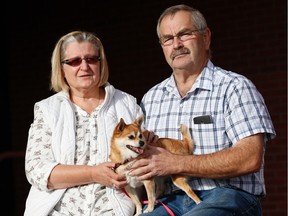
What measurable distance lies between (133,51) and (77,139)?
12.1ft

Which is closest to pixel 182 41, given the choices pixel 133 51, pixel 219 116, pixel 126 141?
pixel 219 116

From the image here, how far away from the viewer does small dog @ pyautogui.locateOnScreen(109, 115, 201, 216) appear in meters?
3.84

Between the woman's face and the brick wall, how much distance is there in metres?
3.00

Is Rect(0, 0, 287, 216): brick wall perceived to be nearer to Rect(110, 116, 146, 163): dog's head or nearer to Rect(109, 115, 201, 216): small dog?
Rect(109, 115, 201, 216): small dog

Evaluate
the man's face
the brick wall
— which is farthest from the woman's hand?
the brick wall

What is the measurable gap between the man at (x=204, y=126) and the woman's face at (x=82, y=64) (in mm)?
381

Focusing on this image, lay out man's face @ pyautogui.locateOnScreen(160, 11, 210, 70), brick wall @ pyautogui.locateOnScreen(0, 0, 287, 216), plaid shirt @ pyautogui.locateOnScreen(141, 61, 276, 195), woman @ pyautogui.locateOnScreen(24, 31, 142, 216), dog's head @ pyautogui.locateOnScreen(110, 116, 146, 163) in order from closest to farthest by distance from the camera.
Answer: dog's head @ pyautogui.locateOnScreen(110, 116, 146, 163)
plaid shirt @ pyautogui.locateOnScreen(141, 61, 276, 195)
woman @ pyautogui.locateOnScreen(24, 31, 142, 216)
man's face @ pyautogui.locateOnScreen(160, 11, 210, 70)
brick wall @ pyautogui.locateOnScreen(0, 0, 287, 216)

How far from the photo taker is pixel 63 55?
4324mm

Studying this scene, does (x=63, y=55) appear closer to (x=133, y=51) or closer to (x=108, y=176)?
(x=108, y=176)

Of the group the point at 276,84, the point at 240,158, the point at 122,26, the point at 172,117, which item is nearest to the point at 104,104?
the point at 172,117

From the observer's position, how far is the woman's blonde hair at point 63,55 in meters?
4.30

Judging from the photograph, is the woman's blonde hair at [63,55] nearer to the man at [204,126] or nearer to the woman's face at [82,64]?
the woman's face at [82,64]

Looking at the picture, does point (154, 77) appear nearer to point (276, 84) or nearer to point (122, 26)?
point (122, 26)

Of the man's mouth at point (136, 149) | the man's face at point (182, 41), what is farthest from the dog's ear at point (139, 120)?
the man's face at point (182, 41)
